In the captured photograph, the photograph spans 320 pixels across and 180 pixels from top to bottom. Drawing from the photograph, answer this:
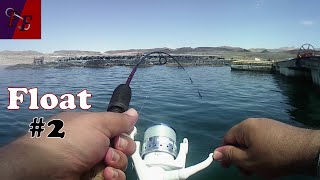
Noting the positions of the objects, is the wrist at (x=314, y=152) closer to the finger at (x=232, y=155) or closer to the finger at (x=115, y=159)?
the finger at (x=232, y=155)

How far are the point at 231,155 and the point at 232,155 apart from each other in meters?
0.01

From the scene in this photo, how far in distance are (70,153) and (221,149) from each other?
4.72ft

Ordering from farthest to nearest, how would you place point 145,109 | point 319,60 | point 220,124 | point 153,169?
point 319,60 → point 145,109 → point 220,124 → point 153,169

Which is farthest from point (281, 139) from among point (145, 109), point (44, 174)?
point (145, 109)

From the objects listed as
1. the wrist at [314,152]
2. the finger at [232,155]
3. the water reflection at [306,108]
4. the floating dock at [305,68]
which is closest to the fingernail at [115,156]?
the finger at [232,155]

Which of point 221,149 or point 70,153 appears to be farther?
point 221,149

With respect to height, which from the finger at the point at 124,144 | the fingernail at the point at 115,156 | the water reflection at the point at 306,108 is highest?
the finger at the point at 124,144

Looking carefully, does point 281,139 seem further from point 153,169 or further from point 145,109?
point 145,109

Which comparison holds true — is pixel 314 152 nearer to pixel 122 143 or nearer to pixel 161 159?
pixel 161 159

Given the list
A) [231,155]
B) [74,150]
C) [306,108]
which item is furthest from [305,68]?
[74,150]

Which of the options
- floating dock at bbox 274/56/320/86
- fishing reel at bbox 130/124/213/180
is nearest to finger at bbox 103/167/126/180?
fishing reel at bbox 130/124/213/180

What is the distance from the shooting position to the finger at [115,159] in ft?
7.64

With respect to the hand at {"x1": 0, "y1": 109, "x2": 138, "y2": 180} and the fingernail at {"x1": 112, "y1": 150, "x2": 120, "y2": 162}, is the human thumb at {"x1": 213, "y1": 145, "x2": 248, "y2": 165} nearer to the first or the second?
the hand at {"x1": 0, "y1": 109, "x2": 138, "y2": 180}

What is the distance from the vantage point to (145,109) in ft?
49.1
